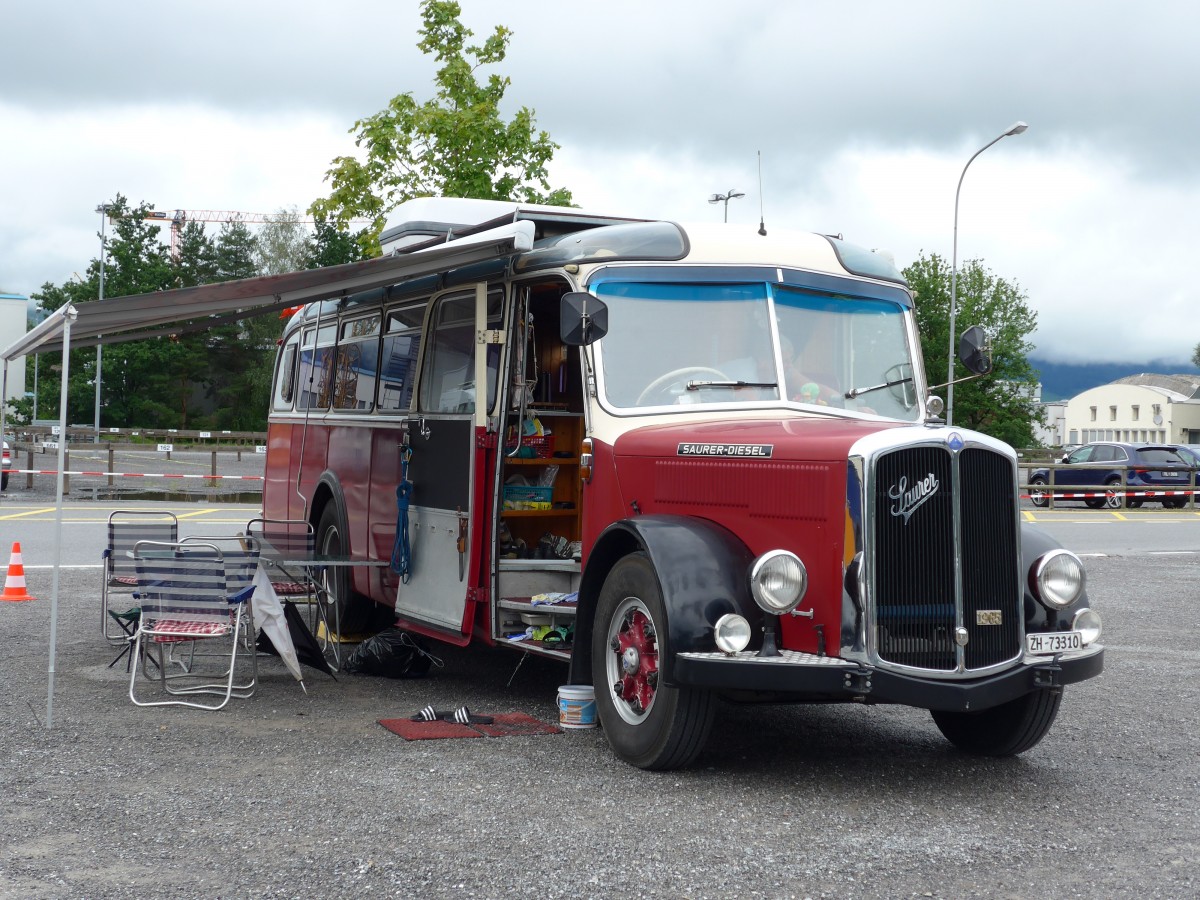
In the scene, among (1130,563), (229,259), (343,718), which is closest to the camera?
(343,718)

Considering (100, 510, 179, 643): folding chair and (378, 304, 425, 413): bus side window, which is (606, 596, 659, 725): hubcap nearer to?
(378, 304, 425, 413): bus side window

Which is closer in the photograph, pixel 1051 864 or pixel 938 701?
pixel 1051 864

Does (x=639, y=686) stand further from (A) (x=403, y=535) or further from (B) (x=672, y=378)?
(A) (x=403, y=535)

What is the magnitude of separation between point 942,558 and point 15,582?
9.28 m

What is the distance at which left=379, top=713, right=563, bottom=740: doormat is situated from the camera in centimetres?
709

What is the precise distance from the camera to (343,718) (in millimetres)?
7598

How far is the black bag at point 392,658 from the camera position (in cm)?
902

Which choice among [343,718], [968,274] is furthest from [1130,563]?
[968,274]

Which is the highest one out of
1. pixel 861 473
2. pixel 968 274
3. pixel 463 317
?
pixel 968 274

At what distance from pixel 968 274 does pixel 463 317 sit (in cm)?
4496

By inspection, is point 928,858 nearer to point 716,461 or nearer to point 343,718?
point 716,461

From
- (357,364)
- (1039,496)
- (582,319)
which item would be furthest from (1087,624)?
(1039,496)

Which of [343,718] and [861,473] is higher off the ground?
[861,473]

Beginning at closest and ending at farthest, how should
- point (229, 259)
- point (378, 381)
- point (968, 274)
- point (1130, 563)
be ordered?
point (378, 381), point (1130, 563), point (968, 274), point (229, 259)
